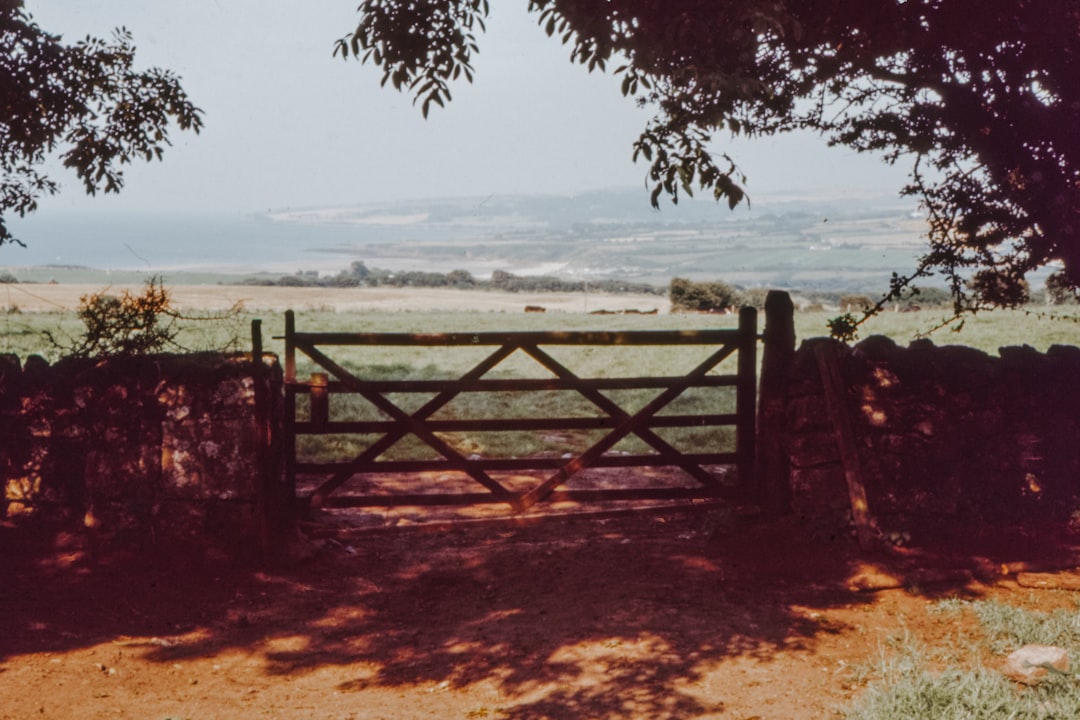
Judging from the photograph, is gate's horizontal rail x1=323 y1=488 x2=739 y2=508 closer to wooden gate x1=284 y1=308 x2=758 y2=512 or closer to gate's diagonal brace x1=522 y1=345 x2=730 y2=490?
wooden gate x1=284 y1=308 x2=758 y2=512

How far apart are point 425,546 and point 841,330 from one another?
4039 mm

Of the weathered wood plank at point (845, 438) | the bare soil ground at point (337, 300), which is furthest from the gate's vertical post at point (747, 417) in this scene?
the bare soil ground at point (337, 300)

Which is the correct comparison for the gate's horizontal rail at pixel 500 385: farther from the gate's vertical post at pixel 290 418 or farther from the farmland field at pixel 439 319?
the farmland field at pixel 439 319

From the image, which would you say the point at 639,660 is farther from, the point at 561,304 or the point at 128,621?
the point at 561,304

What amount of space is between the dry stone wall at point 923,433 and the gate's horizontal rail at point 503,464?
81 cm

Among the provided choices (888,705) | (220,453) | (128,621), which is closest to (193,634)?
(128,621)

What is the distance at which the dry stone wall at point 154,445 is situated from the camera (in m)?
7.99

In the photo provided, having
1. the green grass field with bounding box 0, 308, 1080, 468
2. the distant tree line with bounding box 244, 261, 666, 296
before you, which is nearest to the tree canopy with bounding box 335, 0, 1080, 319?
the green grass field with bounding box 0, 308, 1080, 468

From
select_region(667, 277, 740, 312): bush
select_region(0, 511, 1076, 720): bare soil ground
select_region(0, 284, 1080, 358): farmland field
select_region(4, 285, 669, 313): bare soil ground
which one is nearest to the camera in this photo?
select_region(0, 511, 1076, 720): bare soil ground

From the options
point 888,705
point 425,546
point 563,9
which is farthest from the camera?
point 425,546

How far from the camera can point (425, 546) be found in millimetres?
9148

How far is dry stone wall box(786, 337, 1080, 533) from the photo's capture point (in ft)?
27.5

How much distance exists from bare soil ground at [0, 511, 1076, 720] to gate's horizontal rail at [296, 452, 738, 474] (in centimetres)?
51

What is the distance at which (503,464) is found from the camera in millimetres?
8719
